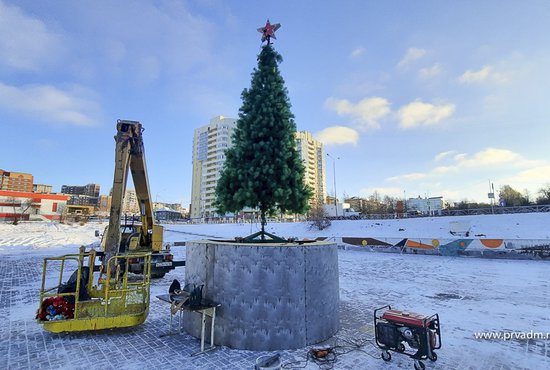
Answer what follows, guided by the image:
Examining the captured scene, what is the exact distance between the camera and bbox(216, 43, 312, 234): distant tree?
7.70 metres

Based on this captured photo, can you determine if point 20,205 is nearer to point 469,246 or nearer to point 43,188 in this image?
point 469,246

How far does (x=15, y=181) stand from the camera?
139875 mm

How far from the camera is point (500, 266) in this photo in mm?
17734

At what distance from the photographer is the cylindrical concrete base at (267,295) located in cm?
610

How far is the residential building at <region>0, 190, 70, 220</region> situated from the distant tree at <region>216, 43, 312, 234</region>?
94.4 meters

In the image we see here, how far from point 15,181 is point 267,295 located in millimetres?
186964

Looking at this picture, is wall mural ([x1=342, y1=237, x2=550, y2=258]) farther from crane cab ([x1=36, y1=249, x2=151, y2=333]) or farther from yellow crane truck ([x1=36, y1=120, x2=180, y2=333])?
crane cab ([x1=36, y1=249, x2=151, y2=333])

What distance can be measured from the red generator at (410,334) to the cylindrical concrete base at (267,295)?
1.50 metres

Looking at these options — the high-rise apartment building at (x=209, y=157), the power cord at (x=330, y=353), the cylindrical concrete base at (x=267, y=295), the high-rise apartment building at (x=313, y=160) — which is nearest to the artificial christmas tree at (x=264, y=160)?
the cylindrical concrete base at (x=267, y=295)

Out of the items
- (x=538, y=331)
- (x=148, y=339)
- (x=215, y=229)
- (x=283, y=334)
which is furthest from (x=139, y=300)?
(x=215, y=229)

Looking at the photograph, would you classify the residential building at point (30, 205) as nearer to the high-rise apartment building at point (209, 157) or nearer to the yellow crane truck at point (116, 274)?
the high-rise apartment building at point (209, 157)

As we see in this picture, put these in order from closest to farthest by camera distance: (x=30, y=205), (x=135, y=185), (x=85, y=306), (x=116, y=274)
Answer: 1. (x=85, y=306)
2. (x=116, y=274)
3. (x=135, y=185)
4. (x=30, y=205)

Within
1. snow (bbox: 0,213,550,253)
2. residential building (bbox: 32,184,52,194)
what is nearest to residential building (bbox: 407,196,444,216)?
snow (bbox: 0,213,550,253)

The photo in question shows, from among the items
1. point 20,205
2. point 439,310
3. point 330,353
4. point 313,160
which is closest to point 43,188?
point 20,205
